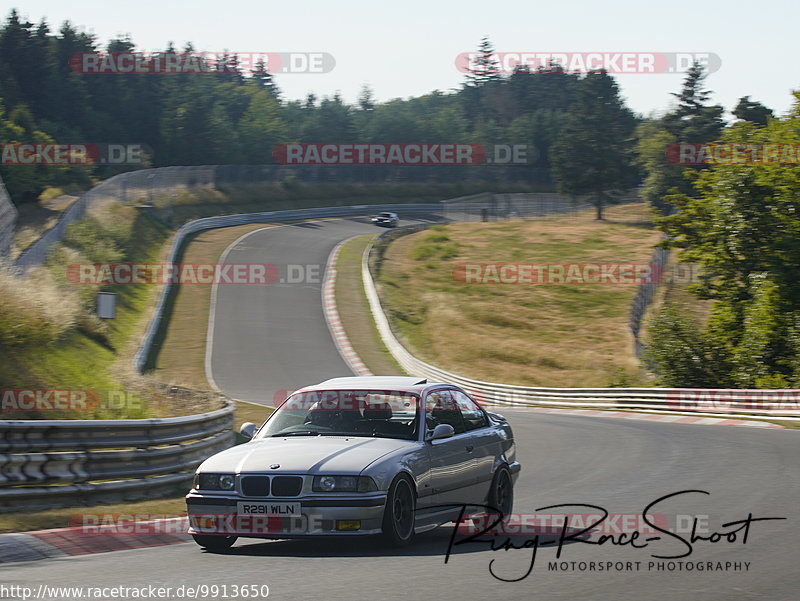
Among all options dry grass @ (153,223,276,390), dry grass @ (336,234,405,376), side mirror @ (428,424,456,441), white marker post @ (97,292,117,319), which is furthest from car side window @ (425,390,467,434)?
dry grass @ (336,234,405,376)

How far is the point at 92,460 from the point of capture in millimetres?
11008

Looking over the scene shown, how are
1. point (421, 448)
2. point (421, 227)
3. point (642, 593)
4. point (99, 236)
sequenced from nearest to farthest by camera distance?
point (642, 593) → point (421, 448) → point (99, 236) → point (421, 227)

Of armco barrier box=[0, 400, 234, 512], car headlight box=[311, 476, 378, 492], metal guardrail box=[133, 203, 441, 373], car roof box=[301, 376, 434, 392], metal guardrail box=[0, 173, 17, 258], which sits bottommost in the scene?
metal guardrail box=[133, 203, 441, 373]

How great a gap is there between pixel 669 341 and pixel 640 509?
26166mm

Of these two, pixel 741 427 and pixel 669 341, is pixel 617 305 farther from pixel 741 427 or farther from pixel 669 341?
pixel 741 427

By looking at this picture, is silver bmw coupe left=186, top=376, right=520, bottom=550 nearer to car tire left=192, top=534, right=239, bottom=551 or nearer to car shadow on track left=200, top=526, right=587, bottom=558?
car tire left=192, top=534, right=239, bottom=551

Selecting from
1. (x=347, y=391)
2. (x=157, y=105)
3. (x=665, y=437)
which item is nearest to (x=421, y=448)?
(x=347, y=391)

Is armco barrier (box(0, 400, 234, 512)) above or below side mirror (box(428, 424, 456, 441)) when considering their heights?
below

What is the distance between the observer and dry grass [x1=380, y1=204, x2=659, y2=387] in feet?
139

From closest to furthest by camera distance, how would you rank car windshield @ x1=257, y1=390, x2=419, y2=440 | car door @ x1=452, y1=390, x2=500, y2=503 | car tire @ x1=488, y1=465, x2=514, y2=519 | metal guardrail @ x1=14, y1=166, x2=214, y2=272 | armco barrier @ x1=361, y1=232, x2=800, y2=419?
car windshield @ x1=257, y1=390, x2=419, y2=440
car door @ x1=452, y1=390, x2=500, y2=503
car tire @ x1=488, y1=465, x2=514, y2=519
armco barrier @ x1=361, y1=232, x2=800, y2=419
metal guardrail @ x1=14, y1=166, x2=214, y2=272

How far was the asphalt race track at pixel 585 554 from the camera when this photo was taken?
6570 millimetres

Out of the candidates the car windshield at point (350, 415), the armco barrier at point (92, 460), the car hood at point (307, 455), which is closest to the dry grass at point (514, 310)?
the armco barrier at point (92, 460)

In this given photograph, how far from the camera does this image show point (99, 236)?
4166 cm

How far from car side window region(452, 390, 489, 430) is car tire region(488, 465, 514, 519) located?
1.56 ft
